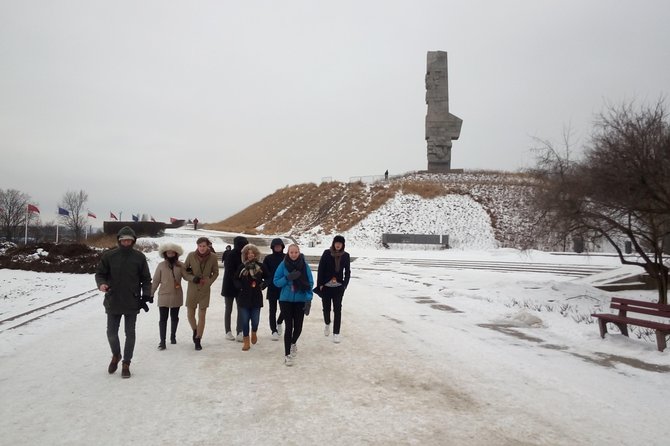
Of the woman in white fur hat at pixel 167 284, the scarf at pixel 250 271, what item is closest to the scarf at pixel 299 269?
the scarf at pixel 250 271

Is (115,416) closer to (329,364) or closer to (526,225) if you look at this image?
(329,364)

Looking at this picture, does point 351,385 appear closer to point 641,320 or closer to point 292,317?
point 292,317

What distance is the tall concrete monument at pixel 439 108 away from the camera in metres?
41.3

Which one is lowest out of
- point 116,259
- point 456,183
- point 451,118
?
point 116,259

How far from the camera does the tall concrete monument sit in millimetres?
41312

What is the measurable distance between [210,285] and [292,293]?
1.70 metres

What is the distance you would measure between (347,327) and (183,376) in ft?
13.2

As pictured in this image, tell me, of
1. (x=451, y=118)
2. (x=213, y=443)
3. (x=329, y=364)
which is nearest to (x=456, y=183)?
(x=451, y=118)

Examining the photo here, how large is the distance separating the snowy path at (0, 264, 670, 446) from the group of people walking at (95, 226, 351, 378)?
1.24ft

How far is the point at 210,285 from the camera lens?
24.6 feet

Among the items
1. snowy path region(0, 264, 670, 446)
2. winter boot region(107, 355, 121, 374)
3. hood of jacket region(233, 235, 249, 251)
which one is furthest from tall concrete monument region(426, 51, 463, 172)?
winter boot region(107, 355, 121, 374)

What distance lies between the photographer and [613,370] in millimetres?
6387

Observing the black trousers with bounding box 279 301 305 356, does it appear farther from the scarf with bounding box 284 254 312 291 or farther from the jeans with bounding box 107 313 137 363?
the jeans with bounding box 107 313 137 363

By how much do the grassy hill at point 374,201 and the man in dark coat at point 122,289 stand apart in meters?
32.9
